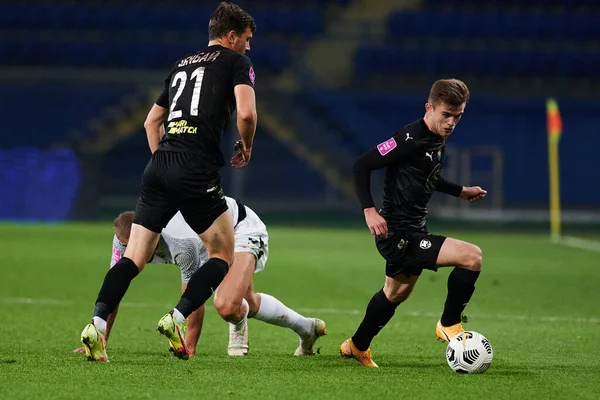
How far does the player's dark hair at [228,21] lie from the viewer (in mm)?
5906

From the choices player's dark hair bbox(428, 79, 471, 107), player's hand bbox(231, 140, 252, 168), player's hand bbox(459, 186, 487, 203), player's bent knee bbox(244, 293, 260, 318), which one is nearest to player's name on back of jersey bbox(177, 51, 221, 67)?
player's hand bbox(231, 140, 252, 168)

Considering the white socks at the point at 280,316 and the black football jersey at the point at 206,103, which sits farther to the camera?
the white socks at the point at 280,316

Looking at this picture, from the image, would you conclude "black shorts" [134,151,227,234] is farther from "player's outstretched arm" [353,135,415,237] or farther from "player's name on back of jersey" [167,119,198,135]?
"player's outstretched arm" [353,135,415,237]

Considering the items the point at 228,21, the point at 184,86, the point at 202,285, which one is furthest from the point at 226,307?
the point at 228,21

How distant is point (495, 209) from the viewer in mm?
26422

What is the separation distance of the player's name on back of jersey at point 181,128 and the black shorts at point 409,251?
4.05ft

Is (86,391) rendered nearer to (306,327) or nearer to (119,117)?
(306,327)

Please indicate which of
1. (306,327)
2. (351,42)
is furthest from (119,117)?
(306,327)

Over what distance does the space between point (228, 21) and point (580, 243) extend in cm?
1493

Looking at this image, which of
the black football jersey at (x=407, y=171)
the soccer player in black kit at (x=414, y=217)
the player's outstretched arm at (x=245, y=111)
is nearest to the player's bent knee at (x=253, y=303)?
the soccer player in black kit at (x=414, y=217)

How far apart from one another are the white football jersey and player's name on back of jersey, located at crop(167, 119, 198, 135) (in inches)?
33.7

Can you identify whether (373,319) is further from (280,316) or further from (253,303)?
(253,303)

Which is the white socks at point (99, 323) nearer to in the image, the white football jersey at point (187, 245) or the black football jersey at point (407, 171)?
the white football jersey at point (187, 245)

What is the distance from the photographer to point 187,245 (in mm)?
6551
